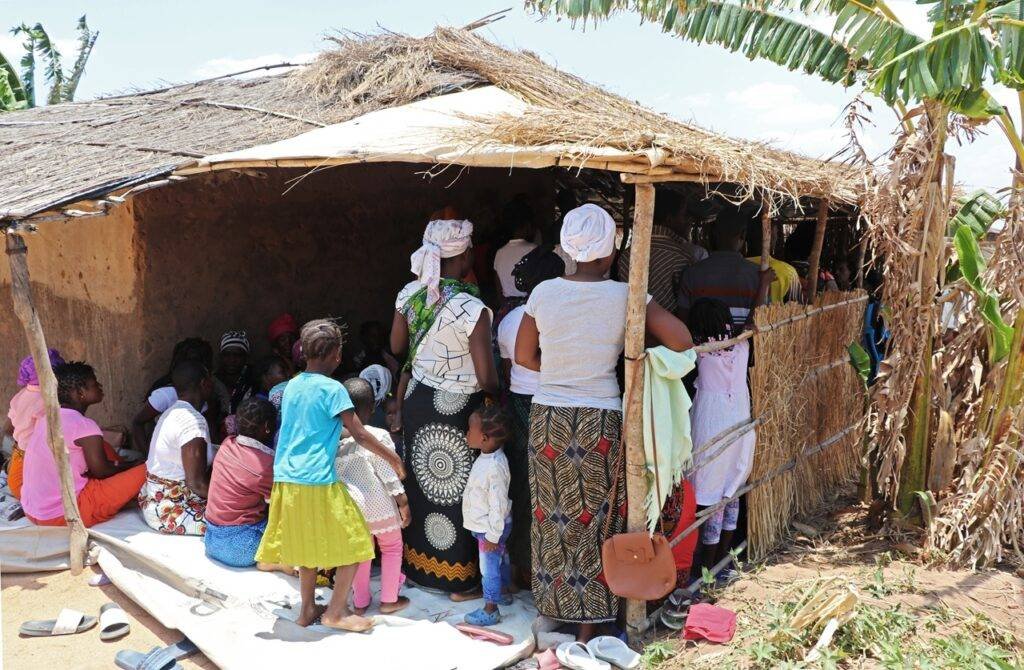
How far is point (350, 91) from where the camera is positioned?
19.8 ft

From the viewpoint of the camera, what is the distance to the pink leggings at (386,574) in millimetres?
4309

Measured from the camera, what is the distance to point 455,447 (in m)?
4.30

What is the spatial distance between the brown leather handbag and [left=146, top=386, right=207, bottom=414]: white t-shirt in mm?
2911

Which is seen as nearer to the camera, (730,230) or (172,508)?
(172,508)

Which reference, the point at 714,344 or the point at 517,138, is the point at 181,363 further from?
the point at 714,344

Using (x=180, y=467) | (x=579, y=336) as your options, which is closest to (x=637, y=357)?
(x=579, y=336)

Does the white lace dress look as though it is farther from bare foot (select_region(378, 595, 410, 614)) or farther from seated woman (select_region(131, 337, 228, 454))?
seated woman (select_region(131, 337, 228, 454))

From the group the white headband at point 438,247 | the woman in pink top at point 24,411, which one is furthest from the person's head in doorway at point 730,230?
the woman in pink top at point 24,411

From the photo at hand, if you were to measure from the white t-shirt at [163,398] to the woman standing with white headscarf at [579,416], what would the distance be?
2446 mm

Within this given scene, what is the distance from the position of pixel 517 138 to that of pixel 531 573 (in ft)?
7.04

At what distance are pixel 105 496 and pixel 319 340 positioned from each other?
2.04 metres

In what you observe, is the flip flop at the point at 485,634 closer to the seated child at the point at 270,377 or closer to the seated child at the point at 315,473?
the seated child at the point at 315,473

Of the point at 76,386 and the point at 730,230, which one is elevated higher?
the point at 730,230

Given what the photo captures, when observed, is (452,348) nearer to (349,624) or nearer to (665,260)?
(349,624)
